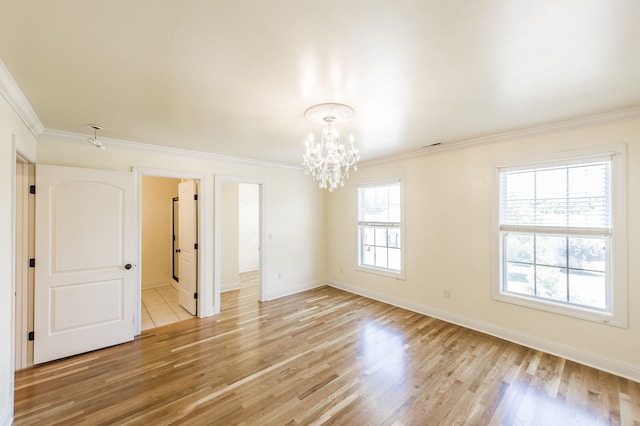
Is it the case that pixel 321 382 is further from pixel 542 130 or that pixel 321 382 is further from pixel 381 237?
pixel 542 130

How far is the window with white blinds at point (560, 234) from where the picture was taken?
2.65 meters

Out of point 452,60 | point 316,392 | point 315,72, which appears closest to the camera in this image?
point 452,60

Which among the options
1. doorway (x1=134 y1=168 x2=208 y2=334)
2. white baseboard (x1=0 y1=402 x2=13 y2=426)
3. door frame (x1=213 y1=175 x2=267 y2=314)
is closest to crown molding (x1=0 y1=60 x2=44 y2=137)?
doorway (x1=134 y1=168 x2=208 y2=334)

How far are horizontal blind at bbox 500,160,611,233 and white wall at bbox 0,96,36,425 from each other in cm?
477

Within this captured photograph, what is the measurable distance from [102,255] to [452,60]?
4000mm

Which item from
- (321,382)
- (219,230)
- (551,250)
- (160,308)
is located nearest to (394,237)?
(551,250)

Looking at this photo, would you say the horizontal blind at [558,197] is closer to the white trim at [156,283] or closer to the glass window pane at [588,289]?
the glass window pane at [588,289]

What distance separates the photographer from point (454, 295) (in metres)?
3.75

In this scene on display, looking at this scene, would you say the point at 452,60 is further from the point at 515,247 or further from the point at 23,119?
the point at 23,119

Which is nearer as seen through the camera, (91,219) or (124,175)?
(91,219)

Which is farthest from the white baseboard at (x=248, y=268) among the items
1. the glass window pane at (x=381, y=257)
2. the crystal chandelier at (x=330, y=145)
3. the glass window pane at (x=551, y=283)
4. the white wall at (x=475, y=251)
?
the glass window pane at (x=551, y=283)

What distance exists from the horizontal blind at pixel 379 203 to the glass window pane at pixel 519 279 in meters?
1.72

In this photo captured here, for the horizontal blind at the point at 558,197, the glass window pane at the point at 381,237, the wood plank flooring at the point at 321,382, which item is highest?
the horizontal blind at the point at 558,197

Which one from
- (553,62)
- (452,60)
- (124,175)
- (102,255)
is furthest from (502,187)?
(102,255)
